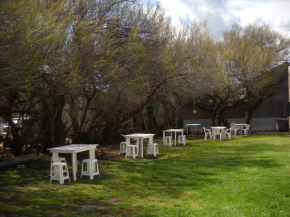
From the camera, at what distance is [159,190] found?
271 inches

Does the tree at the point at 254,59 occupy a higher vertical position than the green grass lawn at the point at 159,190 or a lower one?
higher

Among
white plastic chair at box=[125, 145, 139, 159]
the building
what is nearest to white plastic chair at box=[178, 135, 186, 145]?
white plastic chair at box=[125, 145, 139, 159]

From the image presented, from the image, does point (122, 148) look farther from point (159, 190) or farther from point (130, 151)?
point (159, 190)

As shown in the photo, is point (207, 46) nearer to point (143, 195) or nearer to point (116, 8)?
point (116, 8)

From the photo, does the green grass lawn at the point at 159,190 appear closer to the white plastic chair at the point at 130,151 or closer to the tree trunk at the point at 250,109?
the white plastic chair at the point at 130,151

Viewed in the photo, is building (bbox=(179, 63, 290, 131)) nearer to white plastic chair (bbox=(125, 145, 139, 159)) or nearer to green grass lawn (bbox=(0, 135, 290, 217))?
white plastic chair (bbox=(125, 145, 139, 159))

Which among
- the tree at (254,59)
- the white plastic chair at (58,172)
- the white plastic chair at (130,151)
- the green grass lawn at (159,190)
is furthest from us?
the tree at (254,59)

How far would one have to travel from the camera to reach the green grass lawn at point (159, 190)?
5.46 meters

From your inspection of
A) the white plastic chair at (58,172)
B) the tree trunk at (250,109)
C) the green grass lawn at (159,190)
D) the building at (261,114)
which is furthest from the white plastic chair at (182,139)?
the white plastic chair at (58,172)

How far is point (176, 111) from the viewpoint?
20750mm

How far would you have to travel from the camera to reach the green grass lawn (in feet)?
17.9

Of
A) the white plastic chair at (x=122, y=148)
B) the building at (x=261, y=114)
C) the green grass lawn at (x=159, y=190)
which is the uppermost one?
the building at (x=261, y=114)

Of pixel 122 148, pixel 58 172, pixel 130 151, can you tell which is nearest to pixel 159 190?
pixel 58 172

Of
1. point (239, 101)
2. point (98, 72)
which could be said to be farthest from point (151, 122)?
point (98, 72)
